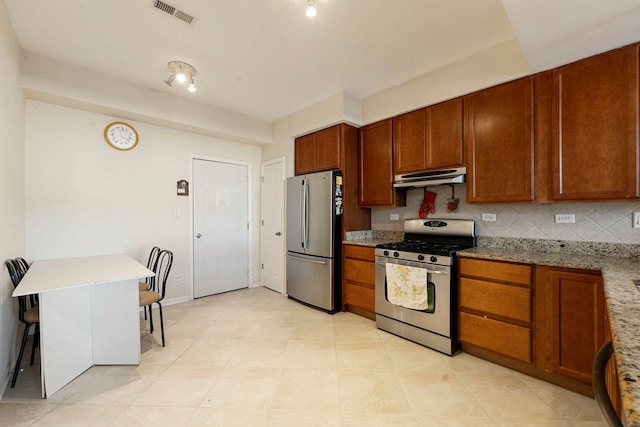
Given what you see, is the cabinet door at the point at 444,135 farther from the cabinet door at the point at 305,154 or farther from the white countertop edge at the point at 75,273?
the white countertop edge at the point at 75,273

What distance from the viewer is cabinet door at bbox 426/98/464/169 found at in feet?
8.96

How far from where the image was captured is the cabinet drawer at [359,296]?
3.19 metres

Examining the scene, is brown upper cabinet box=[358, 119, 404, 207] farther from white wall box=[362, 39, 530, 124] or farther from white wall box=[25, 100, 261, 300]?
white wall box=[25, 100, 261, 300]

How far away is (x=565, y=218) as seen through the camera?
238 centimetres

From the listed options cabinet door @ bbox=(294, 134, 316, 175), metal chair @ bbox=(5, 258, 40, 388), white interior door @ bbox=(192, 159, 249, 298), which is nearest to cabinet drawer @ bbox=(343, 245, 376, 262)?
cabinet door @ bbox=(294, 134, 316, 175)

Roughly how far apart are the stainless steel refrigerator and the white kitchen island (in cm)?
189

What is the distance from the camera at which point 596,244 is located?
223 centimetres

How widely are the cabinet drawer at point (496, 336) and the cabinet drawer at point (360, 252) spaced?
1055 mm

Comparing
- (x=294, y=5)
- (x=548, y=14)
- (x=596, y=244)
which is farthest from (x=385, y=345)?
(x=294, y=5)

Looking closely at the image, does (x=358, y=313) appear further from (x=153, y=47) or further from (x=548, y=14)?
(x=153, y=47)

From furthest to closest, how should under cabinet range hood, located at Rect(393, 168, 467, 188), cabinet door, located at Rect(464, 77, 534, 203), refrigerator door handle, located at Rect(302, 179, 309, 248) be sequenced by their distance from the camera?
refrigerator door handle, located at Rect(302, 179, 309, 248), under cabinet range hood, located at Rect(393, 168, 467, 188), cabinet door, located at Rect(464, 77, 534, 203)

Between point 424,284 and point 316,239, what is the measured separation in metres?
1.46

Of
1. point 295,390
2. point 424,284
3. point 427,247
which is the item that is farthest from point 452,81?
point 295,390

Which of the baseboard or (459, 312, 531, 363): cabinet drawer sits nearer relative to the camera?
(459, 312, 531, 363): cabinet drawer
